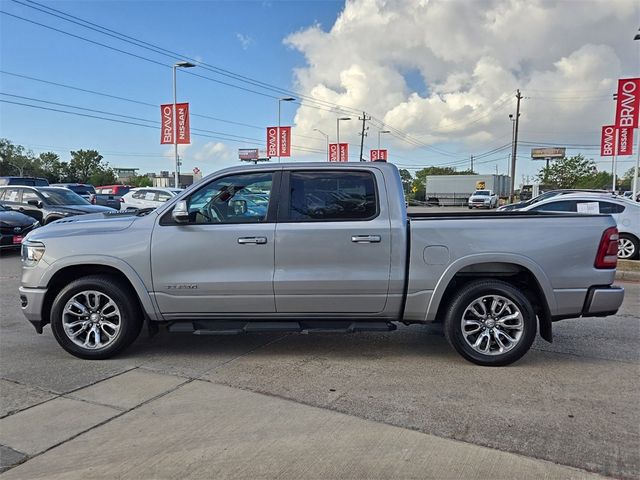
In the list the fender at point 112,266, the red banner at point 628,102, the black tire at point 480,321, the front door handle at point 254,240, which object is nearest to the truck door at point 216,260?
the front door handle at point 254,240

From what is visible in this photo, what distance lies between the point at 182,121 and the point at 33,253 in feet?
73.0

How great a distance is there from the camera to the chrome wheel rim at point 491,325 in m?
4.52

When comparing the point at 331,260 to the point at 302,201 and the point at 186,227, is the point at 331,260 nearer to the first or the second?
the point at 302,201

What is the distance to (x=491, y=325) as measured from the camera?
456 cm

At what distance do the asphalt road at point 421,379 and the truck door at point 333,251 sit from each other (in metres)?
0.62

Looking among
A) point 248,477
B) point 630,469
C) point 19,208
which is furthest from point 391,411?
point 19,208

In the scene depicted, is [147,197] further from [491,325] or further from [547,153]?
[547,153]

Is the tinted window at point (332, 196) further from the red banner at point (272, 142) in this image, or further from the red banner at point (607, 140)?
the red banner at point (272, 142)

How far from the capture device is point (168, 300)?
4.67 m

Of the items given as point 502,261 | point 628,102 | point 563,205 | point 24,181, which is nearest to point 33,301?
point 502,261

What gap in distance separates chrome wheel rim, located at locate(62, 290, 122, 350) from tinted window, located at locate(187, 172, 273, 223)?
121cm

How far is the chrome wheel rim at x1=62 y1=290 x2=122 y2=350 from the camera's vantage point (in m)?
4.71

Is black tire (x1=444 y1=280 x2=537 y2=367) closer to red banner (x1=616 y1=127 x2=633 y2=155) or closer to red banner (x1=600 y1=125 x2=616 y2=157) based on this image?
red banner (x1=616 y1=127 x2=633 y2=155)

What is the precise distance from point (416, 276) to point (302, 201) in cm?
127
